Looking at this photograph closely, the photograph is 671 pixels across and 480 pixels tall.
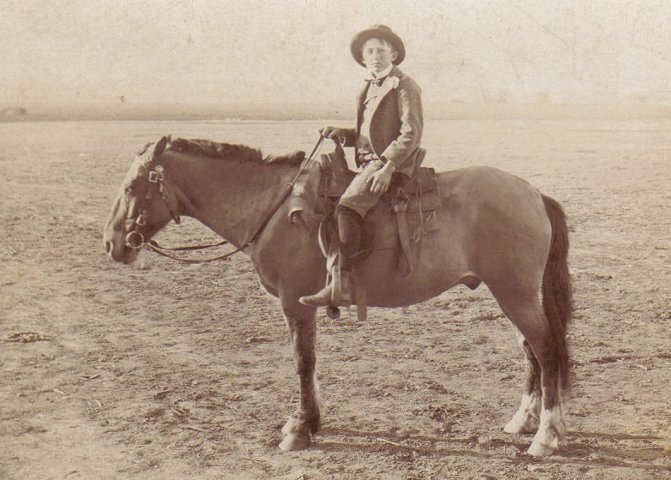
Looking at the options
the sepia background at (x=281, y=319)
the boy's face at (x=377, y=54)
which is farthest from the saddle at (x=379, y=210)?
the sepia background at (x=281, y=319)

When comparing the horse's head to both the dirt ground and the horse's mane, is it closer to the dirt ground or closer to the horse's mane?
the horse's mane

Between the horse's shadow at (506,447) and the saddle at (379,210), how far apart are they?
1034 millimetres

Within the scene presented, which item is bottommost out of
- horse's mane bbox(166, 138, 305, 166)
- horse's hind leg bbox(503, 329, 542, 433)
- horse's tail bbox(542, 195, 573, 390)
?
horse's hind leg bbox(503, 329, 542, 433)

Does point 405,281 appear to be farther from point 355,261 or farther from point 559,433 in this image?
point 559,433

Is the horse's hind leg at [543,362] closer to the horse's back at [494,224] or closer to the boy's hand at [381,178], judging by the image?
the horse's back at [494,224]

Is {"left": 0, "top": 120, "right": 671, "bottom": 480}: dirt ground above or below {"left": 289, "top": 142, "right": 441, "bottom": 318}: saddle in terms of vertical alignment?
below

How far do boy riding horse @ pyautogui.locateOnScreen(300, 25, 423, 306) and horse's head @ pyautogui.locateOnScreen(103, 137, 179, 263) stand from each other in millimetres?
1272

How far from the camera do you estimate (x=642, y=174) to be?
61.0ft

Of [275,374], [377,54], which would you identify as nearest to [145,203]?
[377,54]

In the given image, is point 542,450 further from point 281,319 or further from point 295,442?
point 281,319

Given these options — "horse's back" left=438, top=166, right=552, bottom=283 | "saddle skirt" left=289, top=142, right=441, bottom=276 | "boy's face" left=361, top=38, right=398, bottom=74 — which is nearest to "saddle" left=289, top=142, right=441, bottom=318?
"saddle skirt" left=289, top=142, right=441, bottom=276

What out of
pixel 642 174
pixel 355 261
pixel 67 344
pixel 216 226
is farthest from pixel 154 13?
pixel 642 174

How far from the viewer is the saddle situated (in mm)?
4969

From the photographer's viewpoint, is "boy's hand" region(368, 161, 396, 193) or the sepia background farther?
the sepia background
